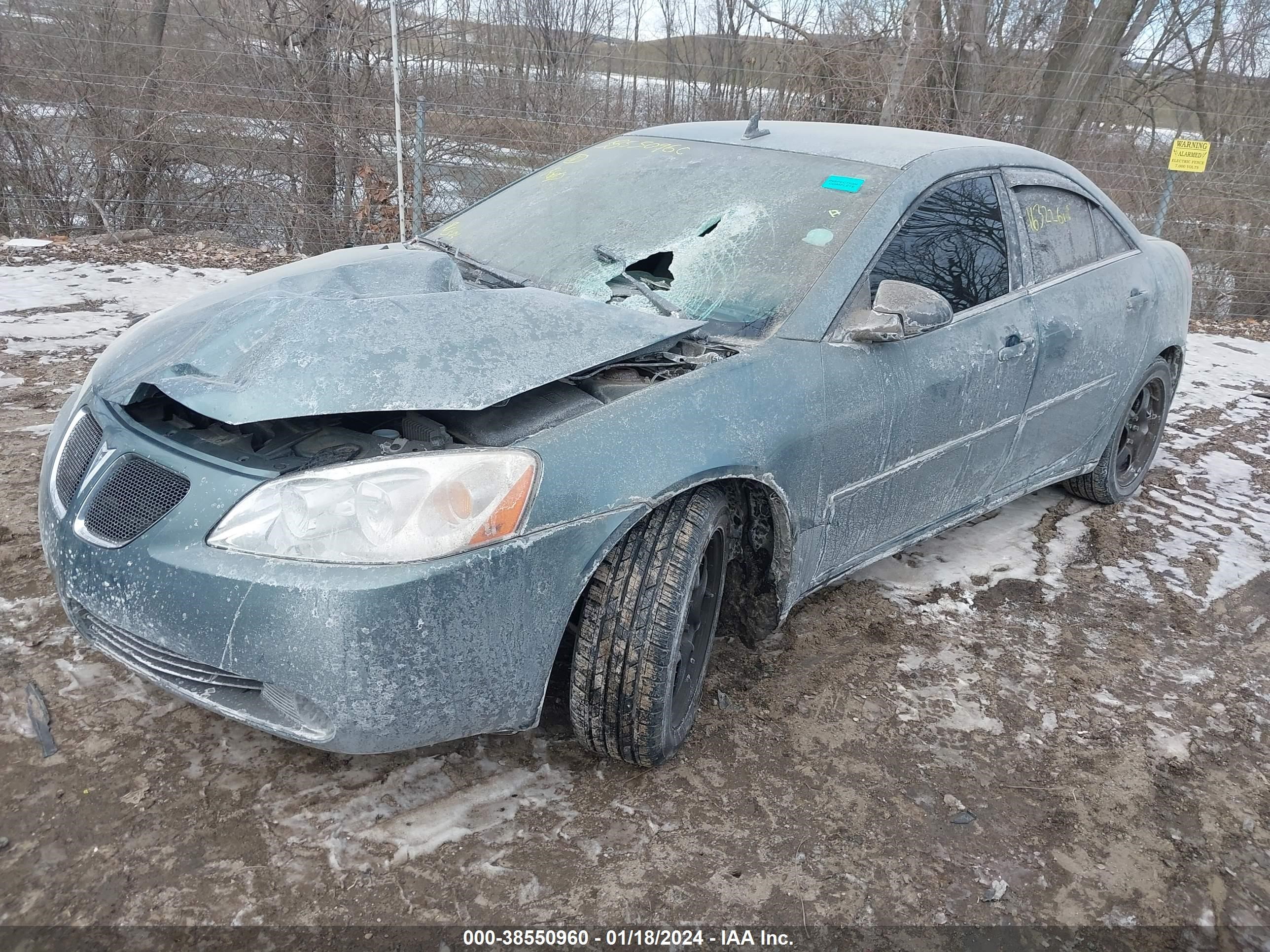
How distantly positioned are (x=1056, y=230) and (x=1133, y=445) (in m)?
1.43

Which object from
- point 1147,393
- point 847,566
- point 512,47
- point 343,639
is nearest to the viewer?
point 343,639

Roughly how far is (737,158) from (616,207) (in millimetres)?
457

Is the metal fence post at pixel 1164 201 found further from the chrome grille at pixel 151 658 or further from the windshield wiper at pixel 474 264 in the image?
the chrome grille at pixel 151 658

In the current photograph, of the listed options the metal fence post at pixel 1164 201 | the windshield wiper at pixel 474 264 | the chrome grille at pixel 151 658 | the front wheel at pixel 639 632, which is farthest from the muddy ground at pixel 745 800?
the metal fence post at pixel 1164 201

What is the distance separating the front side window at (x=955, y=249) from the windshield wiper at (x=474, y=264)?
1106 millimetres

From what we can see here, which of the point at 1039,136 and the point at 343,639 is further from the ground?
the point at 1039,136

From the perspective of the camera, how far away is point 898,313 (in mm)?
2568

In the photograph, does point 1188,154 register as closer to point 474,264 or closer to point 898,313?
point 898,313

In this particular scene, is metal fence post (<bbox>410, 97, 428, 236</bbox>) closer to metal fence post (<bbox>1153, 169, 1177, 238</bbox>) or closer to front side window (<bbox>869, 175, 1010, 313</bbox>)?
front side window (<bbox>869, 175, 1010, 313</bbox>)

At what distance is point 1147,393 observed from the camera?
440 centimetres

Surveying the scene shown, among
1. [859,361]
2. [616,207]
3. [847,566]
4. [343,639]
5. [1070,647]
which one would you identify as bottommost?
[1070,647]

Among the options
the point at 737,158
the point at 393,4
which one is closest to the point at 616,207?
the point at 737,158

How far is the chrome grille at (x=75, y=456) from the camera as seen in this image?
2.15 m

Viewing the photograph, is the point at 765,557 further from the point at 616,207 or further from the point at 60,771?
the point at 60,771
